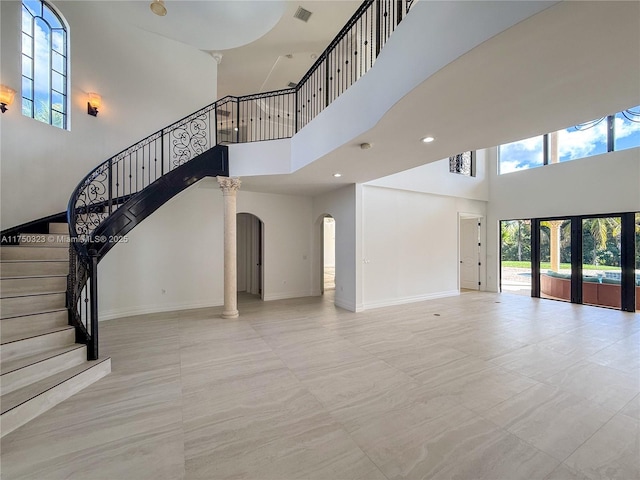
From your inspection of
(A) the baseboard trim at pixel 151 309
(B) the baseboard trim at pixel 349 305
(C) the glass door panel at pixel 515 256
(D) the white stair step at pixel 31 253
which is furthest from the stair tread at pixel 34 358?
(C) the glass door panel at pixel 515 256

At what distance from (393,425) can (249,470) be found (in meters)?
1.27

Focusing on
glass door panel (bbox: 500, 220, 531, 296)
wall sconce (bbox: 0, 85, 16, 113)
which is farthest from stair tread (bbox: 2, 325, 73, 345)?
glass door panel (bbox: 500, 220, 531, 296)

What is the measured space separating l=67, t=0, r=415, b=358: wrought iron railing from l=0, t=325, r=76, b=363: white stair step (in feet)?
0.42

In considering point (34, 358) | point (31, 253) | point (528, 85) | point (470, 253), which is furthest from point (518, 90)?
point (470, 253)

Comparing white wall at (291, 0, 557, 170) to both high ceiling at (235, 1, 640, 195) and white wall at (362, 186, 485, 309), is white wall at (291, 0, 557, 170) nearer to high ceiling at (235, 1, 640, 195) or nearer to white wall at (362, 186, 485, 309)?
high ceiling at (235, 1, 640, 195)

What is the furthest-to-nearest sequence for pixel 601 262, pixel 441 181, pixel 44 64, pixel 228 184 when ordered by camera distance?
1. pixel 441 181
2. pixel 601 262
3. pixel 228 184
4. pixel 44 64

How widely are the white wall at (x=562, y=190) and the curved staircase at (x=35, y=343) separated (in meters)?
10.4

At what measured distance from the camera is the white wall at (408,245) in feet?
22.0

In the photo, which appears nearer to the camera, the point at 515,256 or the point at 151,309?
the point at 151,309

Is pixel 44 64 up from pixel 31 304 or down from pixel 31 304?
up

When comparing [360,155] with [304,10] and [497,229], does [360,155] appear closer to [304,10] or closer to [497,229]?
[304,10]

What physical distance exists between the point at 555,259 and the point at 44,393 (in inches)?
428

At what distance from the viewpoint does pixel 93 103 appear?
17.5 ft

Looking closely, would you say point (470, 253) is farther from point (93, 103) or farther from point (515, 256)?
point (93, 103)
